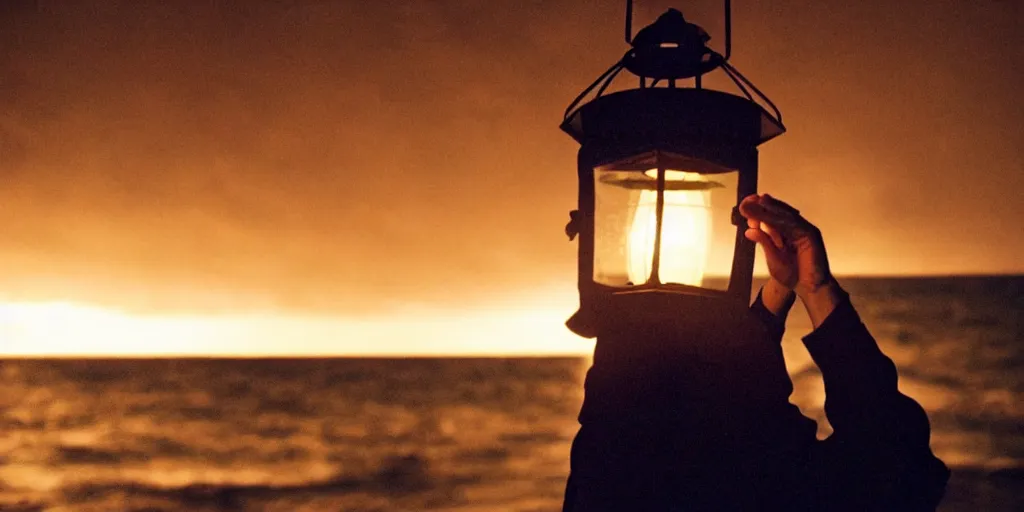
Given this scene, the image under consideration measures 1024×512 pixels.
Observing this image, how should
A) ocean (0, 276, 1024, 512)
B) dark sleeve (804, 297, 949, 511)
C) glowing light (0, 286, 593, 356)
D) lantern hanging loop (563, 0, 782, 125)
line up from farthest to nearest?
1. glowing light (0, 286, 593, 356)
2. ocean (0, 276, 1024, 512)
3. lantern hanging loop (563, 0, 782, 125)
4. dark sleeve (804, 297, 949, 511)

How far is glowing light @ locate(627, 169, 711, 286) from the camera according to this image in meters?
1.40

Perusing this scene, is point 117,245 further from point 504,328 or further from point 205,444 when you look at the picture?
point 205,444

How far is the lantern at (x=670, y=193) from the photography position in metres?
1.41

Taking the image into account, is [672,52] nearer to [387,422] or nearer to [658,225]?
[658,225]

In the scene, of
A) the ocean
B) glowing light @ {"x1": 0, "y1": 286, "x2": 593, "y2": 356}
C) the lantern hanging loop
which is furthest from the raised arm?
glowing light @ {"x1": 0, "y1": 286, "x2": 593, "y2": 356}

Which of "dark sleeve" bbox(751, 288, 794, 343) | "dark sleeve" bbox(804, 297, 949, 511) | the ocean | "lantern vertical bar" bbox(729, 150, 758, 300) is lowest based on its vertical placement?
the ocean

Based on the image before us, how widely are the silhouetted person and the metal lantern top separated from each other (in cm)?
15

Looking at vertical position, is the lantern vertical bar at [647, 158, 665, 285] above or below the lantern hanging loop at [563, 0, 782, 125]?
below

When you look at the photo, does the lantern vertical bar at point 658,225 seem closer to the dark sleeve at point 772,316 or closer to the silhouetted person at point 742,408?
the silhouetted person at point 742,408

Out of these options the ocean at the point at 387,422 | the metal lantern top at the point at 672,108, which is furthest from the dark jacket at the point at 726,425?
the ocean at the point at 387,422

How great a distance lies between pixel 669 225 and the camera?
141cm

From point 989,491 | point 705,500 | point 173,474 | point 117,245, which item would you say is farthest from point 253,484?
point 705,500

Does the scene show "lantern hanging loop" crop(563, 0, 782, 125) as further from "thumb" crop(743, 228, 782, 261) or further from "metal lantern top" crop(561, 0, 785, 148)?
"thumb" crop(743, 228, 782, 261)

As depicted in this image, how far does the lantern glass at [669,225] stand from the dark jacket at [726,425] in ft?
0.39
